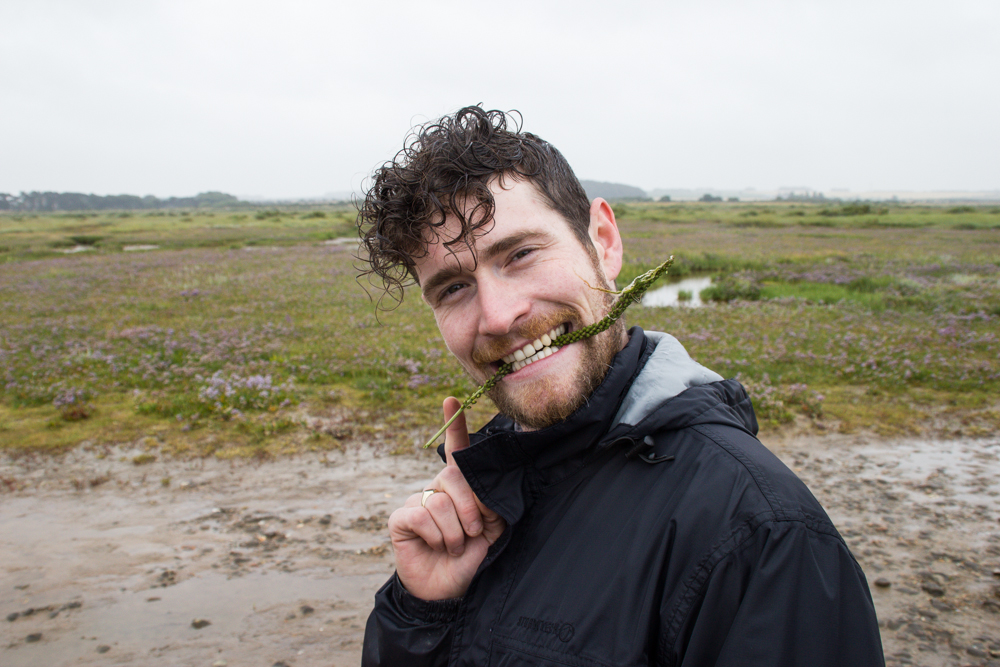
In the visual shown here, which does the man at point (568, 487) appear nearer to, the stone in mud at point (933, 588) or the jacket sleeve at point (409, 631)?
the jacket sleeve at point (409, 631)

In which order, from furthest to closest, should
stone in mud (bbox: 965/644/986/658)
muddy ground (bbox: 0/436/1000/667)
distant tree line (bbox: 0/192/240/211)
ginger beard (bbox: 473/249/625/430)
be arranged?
distant tree line (bbox: 0/192/240/211) < muddy ground (bbox: 0/436/1000/667) < stone in mud (bbox: 965/644/986/658) < ginger beard (bbox: 473/249/625/430)

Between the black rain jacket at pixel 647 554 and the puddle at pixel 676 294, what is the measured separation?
14934mm

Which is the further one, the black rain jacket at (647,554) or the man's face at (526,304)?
the man's face at (526,304)

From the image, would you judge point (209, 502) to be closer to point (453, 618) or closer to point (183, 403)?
point (183, 403)

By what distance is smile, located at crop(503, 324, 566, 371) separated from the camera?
1.98 metres

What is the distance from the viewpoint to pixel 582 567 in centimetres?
164

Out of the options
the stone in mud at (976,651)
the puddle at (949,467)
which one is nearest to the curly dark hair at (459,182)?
the stone in mud at (976,651)

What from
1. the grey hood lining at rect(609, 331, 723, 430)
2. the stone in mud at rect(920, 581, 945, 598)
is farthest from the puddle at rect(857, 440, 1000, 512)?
the grey hood lining at rect(609, 331, 723, 430)

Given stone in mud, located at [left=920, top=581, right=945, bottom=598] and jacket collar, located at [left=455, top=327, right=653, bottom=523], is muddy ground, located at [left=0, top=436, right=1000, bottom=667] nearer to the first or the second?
stone in mud, located at [left=920, top=581, right=945, bottom=598]

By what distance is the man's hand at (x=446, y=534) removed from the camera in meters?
1.98

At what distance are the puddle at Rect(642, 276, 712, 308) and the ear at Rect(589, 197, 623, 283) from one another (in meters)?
14.2

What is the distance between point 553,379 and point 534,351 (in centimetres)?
14

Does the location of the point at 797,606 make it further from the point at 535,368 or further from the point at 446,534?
the point at 446,534

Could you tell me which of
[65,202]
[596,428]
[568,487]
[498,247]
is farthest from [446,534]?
[65,202]
